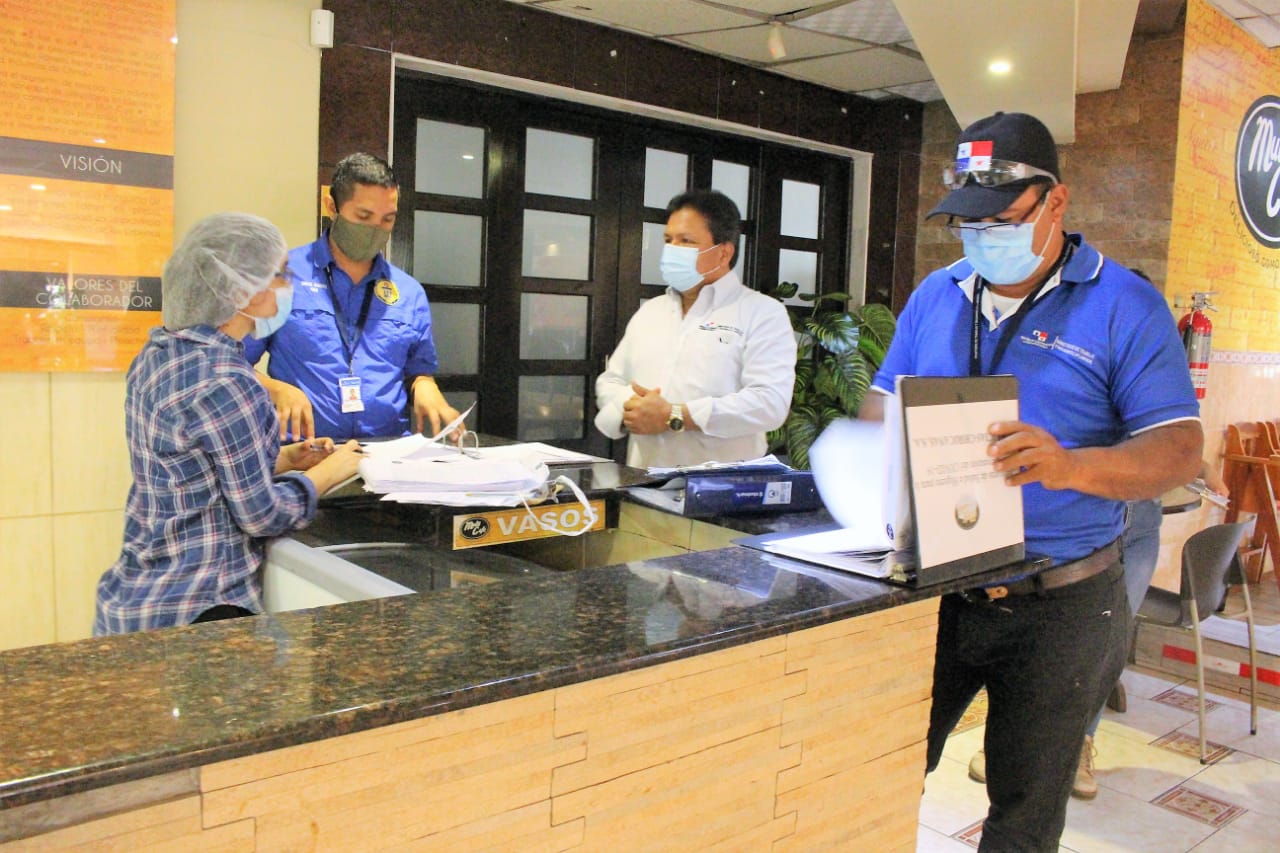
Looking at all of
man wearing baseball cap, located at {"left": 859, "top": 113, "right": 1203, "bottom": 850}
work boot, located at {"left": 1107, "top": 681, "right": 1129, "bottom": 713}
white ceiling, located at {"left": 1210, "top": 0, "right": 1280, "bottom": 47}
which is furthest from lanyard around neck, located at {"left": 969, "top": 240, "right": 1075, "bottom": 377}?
white ceiling, located at {"left": 1210, "top": 0, "right": 1280, "bottom": 47}

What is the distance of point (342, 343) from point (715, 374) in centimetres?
110

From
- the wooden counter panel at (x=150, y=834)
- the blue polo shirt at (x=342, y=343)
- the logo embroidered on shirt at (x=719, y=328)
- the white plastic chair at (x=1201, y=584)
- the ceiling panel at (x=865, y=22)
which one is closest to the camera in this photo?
the wooden counter panel at (x=150, y=834)

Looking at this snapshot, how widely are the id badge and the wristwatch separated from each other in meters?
0.90

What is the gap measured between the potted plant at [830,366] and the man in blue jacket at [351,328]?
3.00m

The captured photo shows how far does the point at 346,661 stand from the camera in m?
1.00

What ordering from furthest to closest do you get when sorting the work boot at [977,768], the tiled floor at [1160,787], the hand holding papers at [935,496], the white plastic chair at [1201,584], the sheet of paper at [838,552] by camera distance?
the white plastic chair at [1201,584] < the work boot at [977,768] < the tiled floor at [1160,787] < the sheet of paper at [838,552] < the hand holding papers at [935,496]

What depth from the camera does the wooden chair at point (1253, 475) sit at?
5.78 metres

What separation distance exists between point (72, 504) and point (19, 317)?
0.64m

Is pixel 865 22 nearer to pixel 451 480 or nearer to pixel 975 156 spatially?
pixel 975 156

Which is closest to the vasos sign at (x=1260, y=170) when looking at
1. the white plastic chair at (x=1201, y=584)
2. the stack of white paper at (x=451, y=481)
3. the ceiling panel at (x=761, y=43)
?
the ceiling panel at (x=761, y=43)

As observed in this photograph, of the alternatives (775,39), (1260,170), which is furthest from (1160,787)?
(1260,170)

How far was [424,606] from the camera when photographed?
120 cm

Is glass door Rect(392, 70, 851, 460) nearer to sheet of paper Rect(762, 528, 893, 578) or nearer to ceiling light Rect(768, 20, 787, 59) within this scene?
ceiling light Rect(768, 20, 787, 59)

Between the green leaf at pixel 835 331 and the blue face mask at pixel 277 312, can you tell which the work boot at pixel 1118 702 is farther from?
the blue face mask at pixel 277 312
